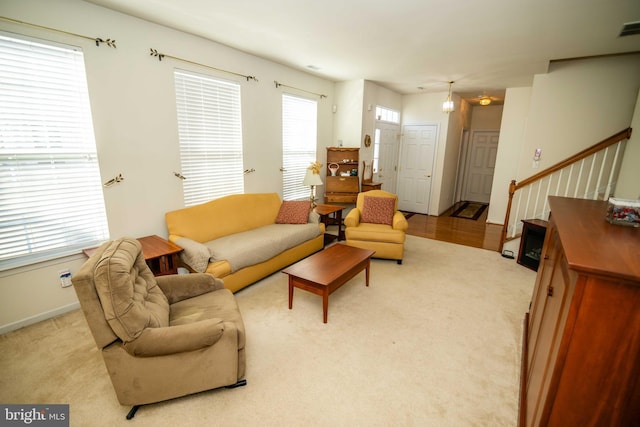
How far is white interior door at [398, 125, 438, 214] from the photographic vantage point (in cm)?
666

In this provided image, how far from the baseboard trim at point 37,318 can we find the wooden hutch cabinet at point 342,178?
3.88 metres

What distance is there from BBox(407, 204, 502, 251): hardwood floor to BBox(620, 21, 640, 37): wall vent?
9.65ft

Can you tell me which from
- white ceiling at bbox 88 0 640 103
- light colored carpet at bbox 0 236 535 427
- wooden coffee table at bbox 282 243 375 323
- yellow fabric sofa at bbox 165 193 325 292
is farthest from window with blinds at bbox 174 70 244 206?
wooden coffee table at bbox 282 243 375 323

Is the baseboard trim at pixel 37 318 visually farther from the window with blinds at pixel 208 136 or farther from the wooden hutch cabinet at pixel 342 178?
the wooden hutch cabinet at pixel 342 178

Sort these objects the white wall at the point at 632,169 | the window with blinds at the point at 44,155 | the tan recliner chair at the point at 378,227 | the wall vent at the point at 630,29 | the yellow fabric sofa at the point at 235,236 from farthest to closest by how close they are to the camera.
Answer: the tan recliner chair at the point at 378,227
the white wall at the point at 632,169
the yellow fabric sofa at the point at 235,236
the wall vent at the point at 630,29
the window with blinds at the point at 44,155

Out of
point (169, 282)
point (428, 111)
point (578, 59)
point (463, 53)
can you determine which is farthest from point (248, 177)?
point (578, 59)

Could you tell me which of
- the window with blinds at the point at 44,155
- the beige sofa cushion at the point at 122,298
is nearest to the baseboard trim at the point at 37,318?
the window with blinds at the point at 44,155

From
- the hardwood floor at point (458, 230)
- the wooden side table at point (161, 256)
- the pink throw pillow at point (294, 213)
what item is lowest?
the hardwood floor at point (458, 230)

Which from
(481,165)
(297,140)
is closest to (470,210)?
(481,165)

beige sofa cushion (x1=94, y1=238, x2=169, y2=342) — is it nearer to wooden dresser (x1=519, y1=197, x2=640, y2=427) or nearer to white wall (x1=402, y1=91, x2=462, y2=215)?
wooden dresser (x1=519, y1=197, x2=640, y2=427)

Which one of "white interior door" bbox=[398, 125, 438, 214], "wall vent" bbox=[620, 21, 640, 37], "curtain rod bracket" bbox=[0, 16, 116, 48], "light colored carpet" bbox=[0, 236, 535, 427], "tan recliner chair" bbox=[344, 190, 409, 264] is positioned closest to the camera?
"light colored carpet" bbox=[0, 236, 535, 427]

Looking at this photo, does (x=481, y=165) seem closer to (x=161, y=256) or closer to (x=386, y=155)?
(x=386, y=155)

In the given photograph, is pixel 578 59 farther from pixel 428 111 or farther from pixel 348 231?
pixel 348 231

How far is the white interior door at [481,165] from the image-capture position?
25.9 ft
